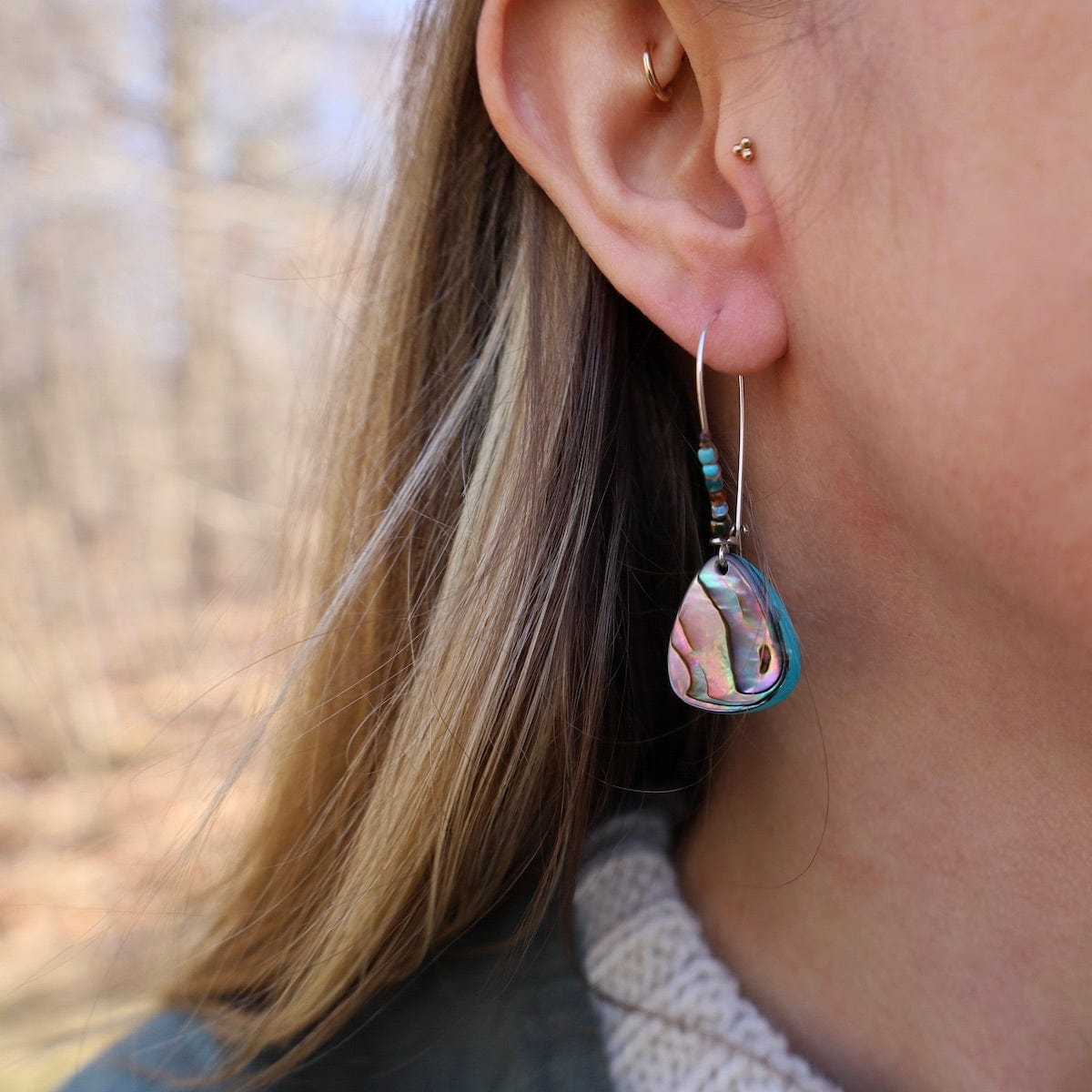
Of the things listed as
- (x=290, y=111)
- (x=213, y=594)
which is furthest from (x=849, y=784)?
(x=290, y=111)

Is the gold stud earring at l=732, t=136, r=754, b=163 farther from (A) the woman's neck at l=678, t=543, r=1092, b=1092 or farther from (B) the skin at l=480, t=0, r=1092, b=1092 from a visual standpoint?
(A) the woman's neck at l=678, t=543, r=1092, b=1092

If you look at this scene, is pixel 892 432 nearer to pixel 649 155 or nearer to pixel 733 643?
pixel 733 643

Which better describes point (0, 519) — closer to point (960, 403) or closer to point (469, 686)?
point (469, 686)

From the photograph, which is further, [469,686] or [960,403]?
[469,686]

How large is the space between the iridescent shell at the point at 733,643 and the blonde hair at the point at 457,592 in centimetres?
14

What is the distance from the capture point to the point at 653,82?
2.64 feet

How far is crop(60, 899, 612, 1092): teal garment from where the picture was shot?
0.97 meters

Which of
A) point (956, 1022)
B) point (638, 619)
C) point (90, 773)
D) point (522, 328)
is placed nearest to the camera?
point (956, 1022)

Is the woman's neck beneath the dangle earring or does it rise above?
beneath

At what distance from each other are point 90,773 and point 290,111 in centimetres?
231

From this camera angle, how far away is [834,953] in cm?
90

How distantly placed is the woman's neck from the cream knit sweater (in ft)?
0.16

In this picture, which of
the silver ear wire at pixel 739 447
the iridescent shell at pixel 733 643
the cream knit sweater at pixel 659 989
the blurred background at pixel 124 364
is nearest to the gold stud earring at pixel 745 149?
the silver ear wire at pixel 739 447

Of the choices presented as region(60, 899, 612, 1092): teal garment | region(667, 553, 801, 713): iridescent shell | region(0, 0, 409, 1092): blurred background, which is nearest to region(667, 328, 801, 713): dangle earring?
region(667, 553, 801, 713): iridescent shell
